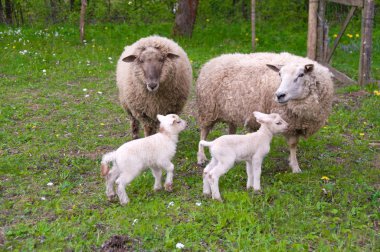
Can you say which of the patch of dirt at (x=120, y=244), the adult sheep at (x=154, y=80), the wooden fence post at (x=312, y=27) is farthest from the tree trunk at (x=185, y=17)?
the patch of dirt at (x=120, y=244)

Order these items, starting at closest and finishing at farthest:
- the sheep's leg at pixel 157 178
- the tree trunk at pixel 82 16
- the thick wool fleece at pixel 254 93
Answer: the sheep's leg at pixel 157 178, the thick wool fleece at pixel 254 93, the tree trunk at pixel 82 16

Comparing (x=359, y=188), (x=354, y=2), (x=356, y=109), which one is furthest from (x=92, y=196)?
(x=354, y=2)

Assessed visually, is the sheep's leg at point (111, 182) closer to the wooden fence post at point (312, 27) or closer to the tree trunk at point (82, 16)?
the wooden fence post at point (312, 27)

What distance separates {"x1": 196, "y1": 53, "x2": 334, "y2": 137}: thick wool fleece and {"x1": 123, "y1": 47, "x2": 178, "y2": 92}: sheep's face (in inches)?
25.5

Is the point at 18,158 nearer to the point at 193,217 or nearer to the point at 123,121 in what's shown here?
the point at 123,121

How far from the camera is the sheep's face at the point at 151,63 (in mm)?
6109

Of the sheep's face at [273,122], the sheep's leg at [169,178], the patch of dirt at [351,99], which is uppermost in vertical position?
the sheep's face at [273,122]

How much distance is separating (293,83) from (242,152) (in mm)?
1051

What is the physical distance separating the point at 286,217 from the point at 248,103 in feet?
6.18

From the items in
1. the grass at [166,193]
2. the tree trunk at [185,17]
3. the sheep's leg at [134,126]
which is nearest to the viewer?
the grass at [166,193]

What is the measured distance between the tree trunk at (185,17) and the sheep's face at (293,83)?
28.5 feet

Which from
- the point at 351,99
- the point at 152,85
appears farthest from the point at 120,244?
the point at 351,99

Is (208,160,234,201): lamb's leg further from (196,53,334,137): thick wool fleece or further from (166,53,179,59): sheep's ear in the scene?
(166,53,179,59): sheep's ear

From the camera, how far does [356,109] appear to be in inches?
318
